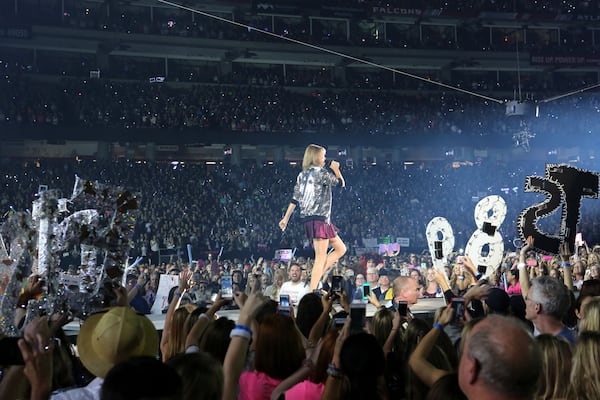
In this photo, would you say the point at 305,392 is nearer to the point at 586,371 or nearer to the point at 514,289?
the point at 586,371

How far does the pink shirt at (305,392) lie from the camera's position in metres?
3.22

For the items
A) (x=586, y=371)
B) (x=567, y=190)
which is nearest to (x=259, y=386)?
(x=586, y=371)

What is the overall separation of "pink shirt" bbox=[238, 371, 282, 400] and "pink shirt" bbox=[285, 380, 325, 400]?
26cm

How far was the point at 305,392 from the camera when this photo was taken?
10.6 ft

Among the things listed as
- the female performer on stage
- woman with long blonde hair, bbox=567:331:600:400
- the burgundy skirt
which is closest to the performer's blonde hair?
the female performer on stage

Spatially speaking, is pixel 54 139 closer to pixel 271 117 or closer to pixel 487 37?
pixel 271 117

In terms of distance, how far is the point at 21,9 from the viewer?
27156 mm

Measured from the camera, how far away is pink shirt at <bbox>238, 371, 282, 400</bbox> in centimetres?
349

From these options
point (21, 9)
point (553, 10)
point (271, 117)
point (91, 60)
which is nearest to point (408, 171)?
point (271, 117)

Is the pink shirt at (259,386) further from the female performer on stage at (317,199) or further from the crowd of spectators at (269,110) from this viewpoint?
the crowd of spectators at (269,110)

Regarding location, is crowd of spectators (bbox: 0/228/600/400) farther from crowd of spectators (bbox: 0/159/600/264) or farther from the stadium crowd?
crowd of spectators (bbox: 0/159/600/264)

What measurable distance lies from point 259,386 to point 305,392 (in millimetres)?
364

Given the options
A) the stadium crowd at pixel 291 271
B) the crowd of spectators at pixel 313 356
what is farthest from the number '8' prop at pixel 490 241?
the crowd of spectators at pixel 313 356

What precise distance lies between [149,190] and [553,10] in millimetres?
22974
